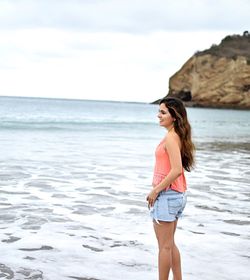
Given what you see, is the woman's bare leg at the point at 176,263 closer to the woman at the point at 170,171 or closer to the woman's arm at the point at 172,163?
the woman at the point at 170,171

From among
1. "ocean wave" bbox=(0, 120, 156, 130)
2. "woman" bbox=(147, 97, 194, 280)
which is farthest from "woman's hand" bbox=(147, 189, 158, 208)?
"ocean wave" bbox=(0, 120, 156, 130)

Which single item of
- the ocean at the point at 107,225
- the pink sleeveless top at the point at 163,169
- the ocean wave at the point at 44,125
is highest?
the pink sleeveless top at the point at 163,169

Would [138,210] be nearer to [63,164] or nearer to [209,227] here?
[209,227]

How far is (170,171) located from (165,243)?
636 mm

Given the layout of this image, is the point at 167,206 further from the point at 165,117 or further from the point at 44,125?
the point at 44,125

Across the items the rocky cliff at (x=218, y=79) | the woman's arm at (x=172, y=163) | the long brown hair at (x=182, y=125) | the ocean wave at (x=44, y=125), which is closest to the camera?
the woman's arm at (x=172, y=163)

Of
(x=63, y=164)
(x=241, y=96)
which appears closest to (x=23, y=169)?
(x=63, y=164)

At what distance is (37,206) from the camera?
28.2ft

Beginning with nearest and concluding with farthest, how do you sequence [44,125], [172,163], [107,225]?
[172,163] < [107,225] < [44,125]

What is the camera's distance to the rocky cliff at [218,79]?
104m

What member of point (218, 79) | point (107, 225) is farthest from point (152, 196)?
point (218, 79)

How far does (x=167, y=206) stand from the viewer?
14.7ft

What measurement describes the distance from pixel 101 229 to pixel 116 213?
3.51ft

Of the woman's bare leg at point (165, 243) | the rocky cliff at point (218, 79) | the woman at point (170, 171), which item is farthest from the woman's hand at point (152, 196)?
the rocky cliff at point (218, 79)
